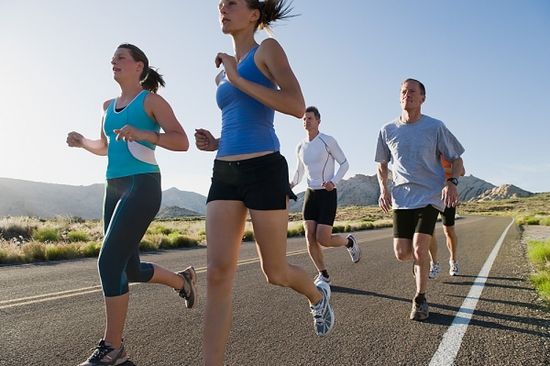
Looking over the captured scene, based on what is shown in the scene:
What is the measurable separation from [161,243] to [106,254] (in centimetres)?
1275

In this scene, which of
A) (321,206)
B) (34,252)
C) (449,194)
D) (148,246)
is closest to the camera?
(449,194)

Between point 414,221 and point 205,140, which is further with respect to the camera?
point 414,221

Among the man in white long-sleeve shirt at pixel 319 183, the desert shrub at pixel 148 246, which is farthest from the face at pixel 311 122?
the desert shrub at pixel 148 246

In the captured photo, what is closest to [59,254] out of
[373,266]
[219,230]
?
[373,266]

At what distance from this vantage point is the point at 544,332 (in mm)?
4098

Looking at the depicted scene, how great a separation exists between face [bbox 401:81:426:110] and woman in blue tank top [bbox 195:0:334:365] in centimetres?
274

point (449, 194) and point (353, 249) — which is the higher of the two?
point (449, 194)

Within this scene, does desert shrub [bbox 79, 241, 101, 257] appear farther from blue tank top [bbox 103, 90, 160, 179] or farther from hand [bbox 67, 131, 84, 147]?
blue tank top [bbox 103, 90, 160, 179]

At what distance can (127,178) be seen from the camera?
11.3 feet

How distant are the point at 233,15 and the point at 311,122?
12.8 feet

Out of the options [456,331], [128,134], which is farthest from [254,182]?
[456,331]

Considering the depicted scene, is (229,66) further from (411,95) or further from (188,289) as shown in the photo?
(411,95)

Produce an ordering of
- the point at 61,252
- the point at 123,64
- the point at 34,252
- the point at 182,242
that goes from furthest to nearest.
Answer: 1. the point at 182,242
2. the point at 61,252
3. the point at 34,252
4. the point at 123,64

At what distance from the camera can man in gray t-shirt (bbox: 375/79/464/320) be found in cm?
500
